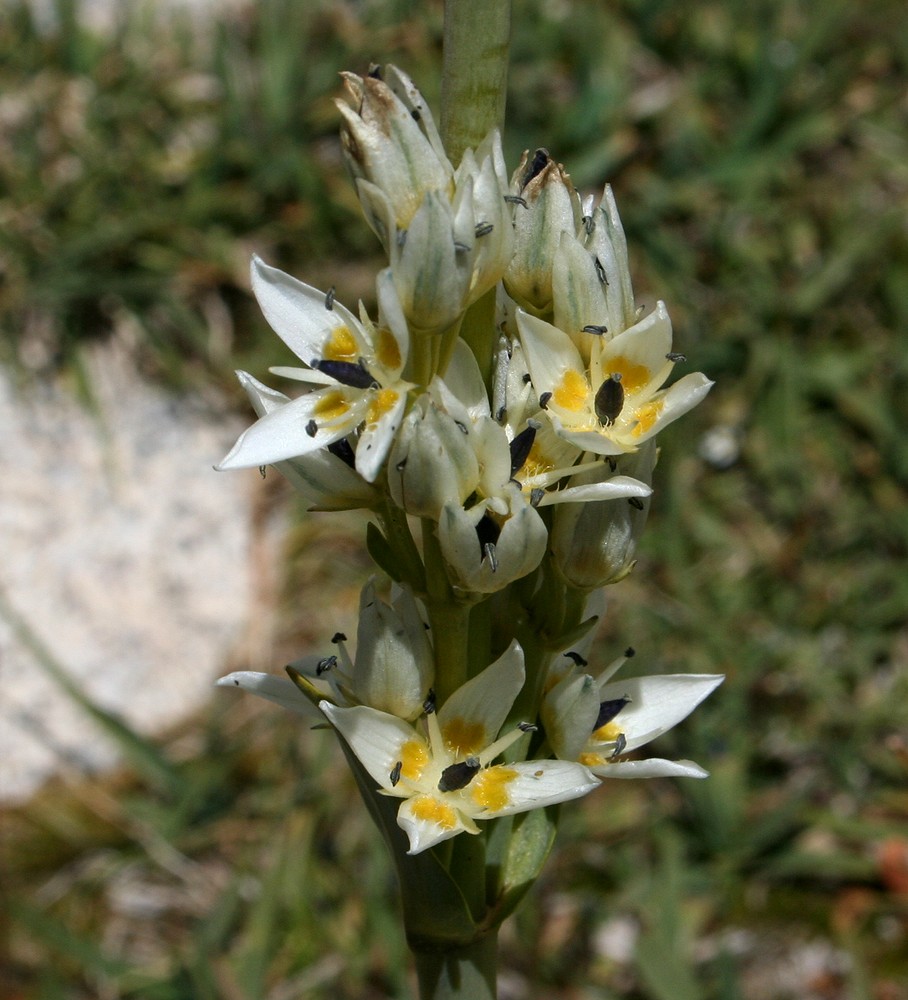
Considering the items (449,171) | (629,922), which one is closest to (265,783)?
(629,922)

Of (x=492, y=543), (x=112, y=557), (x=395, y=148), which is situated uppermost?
(x=395, y=148)

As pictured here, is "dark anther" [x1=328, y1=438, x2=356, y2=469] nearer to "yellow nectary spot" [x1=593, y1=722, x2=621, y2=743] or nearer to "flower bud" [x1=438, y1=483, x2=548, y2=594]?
"flower bud" [x1=438, y1=483, x2=548, y2=594]

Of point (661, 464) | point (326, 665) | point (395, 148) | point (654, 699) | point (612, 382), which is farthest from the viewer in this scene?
point (661, 464)

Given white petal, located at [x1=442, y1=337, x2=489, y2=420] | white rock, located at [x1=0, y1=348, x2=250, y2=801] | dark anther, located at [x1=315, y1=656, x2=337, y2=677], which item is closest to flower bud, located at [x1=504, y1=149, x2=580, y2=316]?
white petal, located at [x1=442, y1=337, x2=489, y2=420]

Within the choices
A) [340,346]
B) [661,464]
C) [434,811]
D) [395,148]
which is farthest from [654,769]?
[661,464]

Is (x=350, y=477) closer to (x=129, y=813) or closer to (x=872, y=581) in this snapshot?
(x=129, y=813)

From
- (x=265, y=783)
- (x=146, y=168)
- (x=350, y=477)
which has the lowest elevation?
(x=265, y=783)

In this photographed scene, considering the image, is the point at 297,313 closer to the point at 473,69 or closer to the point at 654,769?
the point at 473,69
